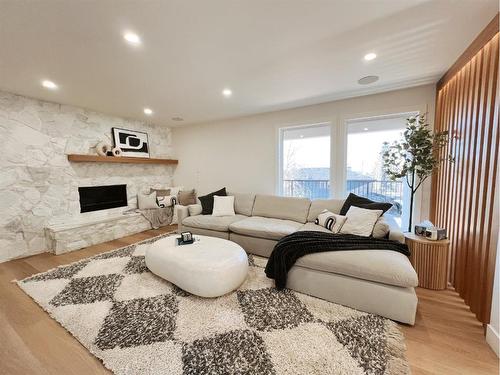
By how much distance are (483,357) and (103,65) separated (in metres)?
4.18

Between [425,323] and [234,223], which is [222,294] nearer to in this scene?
[234,223]

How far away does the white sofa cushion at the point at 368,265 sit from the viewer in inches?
67.0

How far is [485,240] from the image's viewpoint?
1.71 m

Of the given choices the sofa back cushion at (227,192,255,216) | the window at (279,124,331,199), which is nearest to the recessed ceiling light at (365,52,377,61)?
the window at (279,124,331,199)

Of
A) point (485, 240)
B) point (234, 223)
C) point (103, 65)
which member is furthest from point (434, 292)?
point (103, 65)

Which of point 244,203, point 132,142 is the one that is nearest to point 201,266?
point 244,203

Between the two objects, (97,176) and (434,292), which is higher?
(97,176)

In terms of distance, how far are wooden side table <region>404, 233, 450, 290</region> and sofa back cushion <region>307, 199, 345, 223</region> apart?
1029 mm

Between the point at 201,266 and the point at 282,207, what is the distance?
6.42 feet

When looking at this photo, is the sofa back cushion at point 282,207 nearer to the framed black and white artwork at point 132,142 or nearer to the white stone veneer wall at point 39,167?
the framed black and white artwork at point 132,142

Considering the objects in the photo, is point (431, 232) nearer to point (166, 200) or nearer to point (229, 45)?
point (229, 45)

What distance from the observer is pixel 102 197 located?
13.7 feet

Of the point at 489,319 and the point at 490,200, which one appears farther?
the point at 490,200

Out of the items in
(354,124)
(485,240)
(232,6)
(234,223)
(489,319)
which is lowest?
(489,319)
